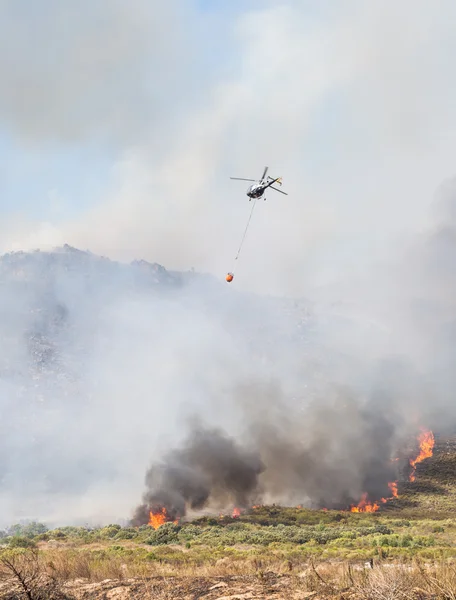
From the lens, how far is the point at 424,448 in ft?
324

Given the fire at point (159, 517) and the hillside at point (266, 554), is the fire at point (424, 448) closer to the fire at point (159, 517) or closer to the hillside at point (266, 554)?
the hillside at point (266, 554)

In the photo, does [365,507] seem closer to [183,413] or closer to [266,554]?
[266,554]

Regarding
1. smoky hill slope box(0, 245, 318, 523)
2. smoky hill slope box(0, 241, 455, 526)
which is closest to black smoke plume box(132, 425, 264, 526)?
smoky hill slope box(0, 241, 455, 526)

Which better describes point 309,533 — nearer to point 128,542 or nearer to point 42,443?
point 128,542

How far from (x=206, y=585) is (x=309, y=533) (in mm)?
30783

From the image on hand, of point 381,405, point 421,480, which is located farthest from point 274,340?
point 421,480

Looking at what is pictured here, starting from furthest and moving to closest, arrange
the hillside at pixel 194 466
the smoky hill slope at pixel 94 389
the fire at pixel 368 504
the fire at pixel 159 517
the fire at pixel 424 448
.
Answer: the fire at pixel 424 448
the smoky hill slope at pixel 94 389
the fire at pixel 368 504
the fire at pixel 159 517
the hillside at pixel 194 466

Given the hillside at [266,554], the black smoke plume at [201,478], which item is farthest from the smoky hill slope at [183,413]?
the hillside at [266,554]

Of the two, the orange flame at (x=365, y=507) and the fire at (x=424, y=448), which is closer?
the orange flame at (x=365, y=507)

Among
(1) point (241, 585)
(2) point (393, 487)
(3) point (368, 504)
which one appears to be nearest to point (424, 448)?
(2) point (393, 487)

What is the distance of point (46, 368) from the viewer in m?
156

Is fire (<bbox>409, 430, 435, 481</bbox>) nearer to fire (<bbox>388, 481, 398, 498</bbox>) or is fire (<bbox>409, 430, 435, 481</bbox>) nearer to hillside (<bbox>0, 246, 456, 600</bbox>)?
hillside (<bbox>0, 246, 456, 600</bbox>)

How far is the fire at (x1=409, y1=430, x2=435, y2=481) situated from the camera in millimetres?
90081

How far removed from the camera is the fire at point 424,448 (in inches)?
3547
